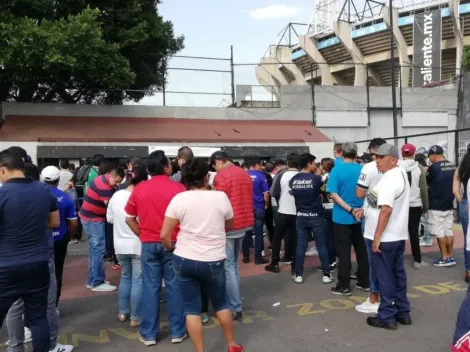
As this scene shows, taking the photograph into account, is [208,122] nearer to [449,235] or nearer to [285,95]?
[285,95]

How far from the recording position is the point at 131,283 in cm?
467

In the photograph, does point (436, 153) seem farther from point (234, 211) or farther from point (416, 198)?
point (234, 211)

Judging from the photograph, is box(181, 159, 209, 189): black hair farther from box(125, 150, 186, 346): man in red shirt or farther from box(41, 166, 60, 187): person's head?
box(41, 166, 60, 187): person's head

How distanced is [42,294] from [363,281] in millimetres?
3939

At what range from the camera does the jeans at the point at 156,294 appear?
13.4ft

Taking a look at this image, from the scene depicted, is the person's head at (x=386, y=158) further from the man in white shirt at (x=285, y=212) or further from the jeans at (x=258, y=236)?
the jeans at (x=258, y=236)

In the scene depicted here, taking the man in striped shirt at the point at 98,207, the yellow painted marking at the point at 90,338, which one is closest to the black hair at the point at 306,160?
the man in striped shirt at the point at 98,207

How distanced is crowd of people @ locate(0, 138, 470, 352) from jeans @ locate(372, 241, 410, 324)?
1 centimetres

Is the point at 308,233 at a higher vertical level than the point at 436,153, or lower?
lower

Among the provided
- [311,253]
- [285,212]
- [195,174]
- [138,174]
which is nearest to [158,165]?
[138,174]

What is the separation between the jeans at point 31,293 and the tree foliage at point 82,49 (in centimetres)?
1096

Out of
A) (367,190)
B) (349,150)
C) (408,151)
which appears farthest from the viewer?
(408,151)

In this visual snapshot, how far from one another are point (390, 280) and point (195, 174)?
2259 millimetres

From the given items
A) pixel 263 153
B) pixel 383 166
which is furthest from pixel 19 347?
pixel 263 153
